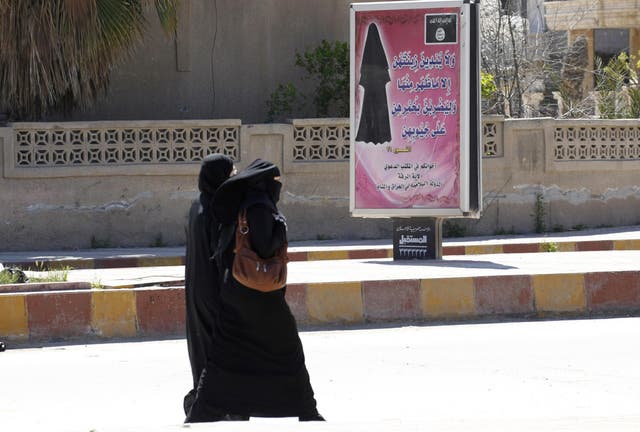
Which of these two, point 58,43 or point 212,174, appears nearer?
point 212,174

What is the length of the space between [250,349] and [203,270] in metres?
0.43

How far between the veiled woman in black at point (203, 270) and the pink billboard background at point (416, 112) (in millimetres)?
5882

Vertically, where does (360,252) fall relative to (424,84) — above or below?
below

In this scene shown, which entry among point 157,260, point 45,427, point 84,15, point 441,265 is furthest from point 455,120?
point 45,427

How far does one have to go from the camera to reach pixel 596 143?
15469 millimetres

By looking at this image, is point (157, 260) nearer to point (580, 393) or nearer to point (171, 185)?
point (171, 185)

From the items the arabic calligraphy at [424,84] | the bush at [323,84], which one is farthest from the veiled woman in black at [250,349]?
the bush at [323,84]

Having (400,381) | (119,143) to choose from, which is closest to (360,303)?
(400,381)

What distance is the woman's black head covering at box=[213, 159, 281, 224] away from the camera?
16.8ft

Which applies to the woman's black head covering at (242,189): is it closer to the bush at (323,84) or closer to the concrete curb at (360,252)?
the concrete curb at (360,252)

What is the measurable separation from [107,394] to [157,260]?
20.1ft

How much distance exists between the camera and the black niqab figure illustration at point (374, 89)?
11211 mm

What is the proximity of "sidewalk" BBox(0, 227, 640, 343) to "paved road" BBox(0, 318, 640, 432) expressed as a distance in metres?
0.26

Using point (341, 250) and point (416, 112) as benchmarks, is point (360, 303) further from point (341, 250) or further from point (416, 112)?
point (341, 250)
